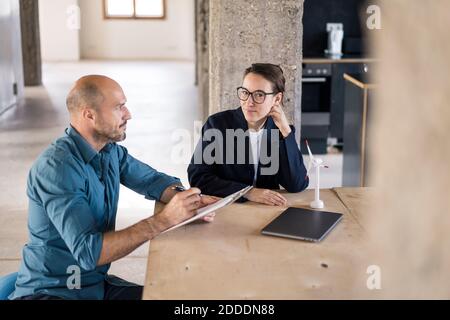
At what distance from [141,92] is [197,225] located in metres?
9.88

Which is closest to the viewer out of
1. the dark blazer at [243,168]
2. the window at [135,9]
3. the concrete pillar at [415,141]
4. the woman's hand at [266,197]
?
the concrete pillar at [415,141]

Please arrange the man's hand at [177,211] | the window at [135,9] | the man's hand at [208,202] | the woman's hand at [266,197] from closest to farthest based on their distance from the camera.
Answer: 1. the man's hand at [177,211]
2. the man's hand at [208,202]
3. the woman's hand at [266,197]
4. the window at [135,9]

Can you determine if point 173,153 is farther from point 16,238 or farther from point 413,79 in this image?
point 413,79

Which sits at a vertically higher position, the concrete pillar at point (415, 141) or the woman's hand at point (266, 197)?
the concrete pillar at point (415, 141)

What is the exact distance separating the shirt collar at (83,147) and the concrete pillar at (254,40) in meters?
2.10

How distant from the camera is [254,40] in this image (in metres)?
4.53

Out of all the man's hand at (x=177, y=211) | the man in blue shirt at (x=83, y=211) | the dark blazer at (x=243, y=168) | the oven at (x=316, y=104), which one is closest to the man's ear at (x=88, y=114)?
the man in blue shirt at (x=83, y=211)

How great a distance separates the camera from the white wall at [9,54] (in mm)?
10031

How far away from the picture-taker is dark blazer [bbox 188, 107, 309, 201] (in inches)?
125

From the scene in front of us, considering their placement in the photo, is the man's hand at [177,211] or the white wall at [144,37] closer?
the man's hand at [177,211]

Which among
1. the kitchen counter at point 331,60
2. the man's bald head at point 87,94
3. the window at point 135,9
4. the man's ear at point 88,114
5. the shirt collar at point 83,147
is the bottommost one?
the shirt collar at point 83,147

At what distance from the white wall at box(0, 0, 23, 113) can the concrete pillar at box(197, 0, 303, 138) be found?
6228 mm

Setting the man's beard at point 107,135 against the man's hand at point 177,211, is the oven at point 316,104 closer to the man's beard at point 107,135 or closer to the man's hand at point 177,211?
the man's beard at point 107,135

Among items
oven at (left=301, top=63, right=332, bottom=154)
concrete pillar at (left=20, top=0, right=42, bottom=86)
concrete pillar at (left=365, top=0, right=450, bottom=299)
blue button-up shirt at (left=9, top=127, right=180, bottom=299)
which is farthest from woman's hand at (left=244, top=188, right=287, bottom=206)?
concrete pillar at (left=20, top=0, right=42, bottom=86)
